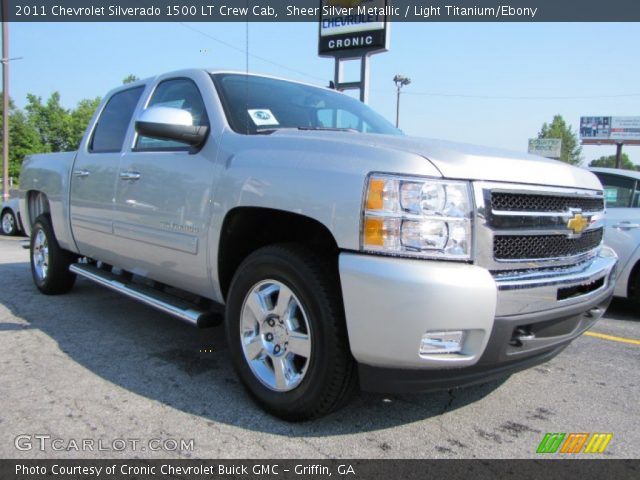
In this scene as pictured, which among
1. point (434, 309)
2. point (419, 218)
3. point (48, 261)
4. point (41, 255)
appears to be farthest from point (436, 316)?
point (41, 255)

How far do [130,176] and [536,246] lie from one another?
2.74m

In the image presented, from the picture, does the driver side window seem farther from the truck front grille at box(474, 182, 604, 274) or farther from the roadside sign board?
the roadside sign board

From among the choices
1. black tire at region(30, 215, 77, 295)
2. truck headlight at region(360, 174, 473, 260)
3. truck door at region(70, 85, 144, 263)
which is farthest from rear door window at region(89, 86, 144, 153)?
truck headlight at region(360, 174, 473, 260)

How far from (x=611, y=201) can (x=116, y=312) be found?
16.5ft

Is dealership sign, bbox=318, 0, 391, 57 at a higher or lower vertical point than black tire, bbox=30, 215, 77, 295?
higher

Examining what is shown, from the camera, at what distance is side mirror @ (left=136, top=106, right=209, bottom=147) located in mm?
2961

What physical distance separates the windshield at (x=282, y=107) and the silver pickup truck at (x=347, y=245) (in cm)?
1

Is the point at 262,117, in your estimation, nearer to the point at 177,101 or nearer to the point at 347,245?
the point at 177,101

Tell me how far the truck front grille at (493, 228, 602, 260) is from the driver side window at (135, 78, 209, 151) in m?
1.93

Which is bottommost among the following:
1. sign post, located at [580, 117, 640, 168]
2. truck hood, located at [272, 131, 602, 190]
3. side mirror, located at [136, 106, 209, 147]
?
truck hood, located at [272, 131, 602, 190]

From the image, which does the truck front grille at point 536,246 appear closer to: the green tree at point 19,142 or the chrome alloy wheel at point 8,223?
the chrome alloy wheel at point 8,223

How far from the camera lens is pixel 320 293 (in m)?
2.33

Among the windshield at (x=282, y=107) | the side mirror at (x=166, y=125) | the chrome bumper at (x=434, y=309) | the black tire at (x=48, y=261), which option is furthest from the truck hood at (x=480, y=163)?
the black tire at (x=48, y=261)
